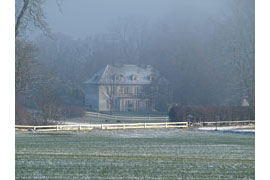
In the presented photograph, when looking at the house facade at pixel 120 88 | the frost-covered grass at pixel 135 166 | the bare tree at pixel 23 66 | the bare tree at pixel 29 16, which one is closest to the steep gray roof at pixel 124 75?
the house facade at pixel 120 88

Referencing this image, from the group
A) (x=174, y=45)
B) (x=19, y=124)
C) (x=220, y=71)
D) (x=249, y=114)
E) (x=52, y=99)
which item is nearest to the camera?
(x=19, y=124)

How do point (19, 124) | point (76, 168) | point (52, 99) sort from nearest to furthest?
point (76, 168)
point (19, 124)
point (52, 99)

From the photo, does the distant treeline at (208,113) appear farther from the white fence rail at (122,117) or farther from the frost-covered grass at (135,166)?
the frost-covered grass at (135,166)

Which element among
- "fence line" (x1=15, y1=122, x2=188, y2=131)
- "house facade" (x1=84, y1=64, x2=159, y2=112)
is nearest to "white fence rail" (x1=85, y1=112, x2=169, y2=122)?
"house facade" (x1=84, y1=64, x2=159, y2=112)

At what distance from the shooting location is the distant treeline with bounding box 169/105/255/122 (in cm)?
3009

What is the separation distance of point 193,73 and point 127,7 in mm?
14181

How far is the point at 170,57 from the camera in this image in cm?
4853

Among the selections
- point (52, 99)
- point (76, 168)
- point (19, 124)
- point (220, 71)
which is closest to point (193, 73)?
point (220, 71)

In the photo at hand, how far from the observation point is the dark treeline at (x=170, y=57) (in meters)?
34.9

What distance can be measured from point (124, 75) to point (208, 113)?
16005 millimetres
